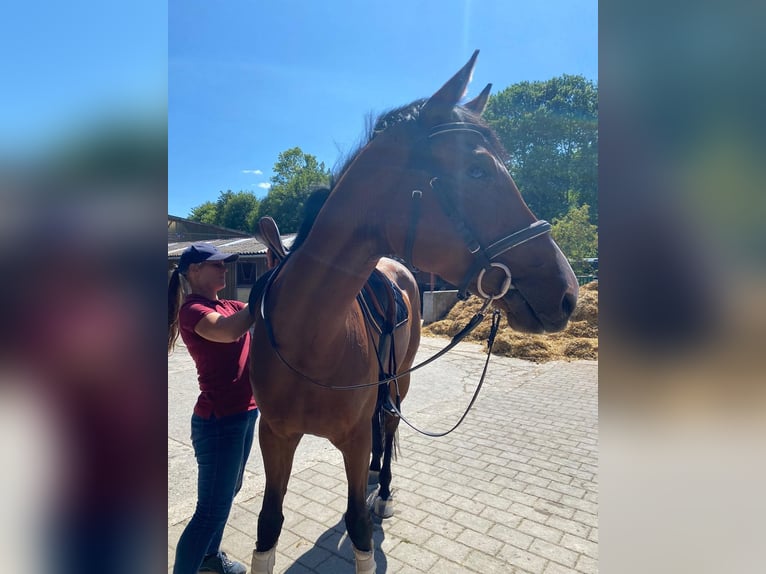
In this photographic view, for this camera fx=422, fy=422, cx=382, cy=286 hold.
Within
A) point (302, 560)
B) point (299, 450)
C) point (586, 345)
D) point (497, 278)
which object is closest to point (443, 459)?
point (299, 450)

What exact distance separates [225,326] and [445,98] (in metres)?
1.43

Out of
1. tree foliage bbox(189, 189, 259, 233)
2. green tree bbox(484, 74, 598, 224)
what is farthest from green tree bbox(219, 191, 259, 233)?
green tree bbox(484, 74, 598, 224)

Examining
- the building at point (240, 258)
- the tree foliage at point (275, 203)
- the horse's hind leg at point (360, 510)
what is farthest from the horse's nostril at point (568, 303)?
the tree foliage at point (275, 203)

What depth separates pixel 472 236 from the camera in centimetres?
162

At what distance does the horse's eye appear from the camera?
1.65 metres

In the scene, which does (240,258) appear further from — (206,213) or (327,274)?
(206,213)

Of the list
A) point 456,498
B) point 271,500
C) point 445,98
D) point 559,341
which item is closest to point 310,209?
point 445,98

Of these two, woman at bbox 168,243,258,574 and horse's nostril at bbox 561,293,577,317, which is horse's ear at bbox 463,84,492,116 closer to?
horse's nostril at bbox 561,293,577,317

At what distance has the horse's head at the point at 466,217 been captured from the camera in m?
1.60

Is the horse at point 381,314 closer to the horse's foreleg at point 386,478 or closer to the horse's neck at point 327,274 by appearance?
the horse's foreleg at point 386,478

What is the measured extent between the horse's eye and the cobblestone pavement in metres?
2.44

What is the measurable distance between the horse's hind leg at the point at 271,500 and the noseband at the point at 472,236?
133 centimetres
